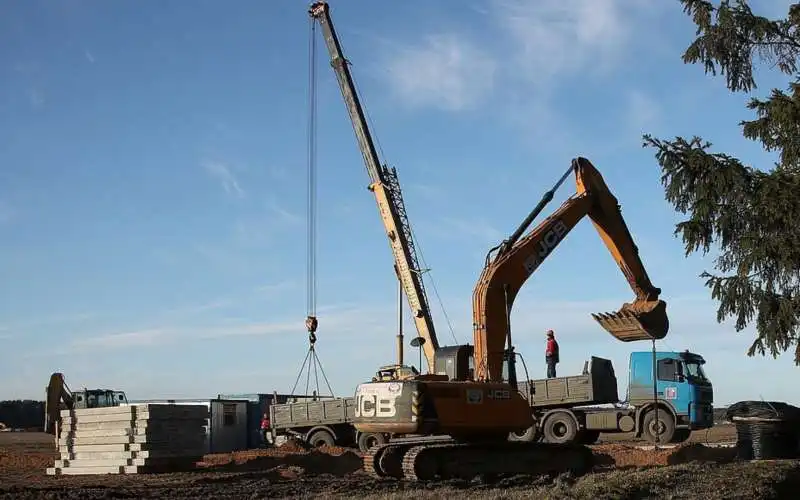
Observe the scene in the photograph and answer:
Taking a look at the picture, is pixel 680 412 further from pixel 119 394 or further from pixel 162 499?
pixel 119 394

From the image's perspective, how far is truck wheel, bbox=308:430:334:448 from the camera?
103 ft

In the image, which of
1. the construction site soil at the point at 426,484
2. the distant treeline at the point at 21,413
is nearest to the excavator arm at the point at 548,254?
the construction site soil at the point at 426,484

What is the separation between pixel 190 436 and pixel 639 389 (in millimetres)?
12490

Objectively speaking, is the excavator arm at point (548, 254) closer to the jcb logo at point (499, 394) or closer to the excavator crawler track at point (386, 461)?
the jcb logo at point (499, 394)

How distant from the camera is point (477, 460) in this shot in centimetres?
1927

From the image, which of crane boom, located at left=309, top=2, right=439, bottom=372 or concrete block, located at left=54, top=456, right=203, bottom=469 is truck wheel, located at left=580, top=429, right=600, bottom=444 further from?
concrete block, located at left=54, top=456, right=203, bottom=469

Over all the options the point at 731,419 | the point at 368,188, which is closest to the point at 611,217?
the point at 731,419

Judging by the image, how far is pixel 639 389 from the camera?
27.5 meters

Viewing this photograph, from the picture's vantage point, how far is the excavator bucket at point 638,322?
2092cm

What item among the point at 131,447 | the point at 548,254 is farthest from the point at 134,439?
the point at 548,254

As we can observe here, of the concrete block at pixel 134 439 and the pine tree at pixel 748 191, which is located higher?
the pine tree at pixel 748 191

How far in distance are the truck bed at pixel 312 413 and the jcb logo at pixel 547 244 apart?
448 inches

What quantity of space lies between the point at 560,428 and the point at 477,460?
8.55m

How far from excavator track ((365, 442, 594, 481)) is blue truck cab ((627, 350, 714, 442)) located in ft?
22.9
